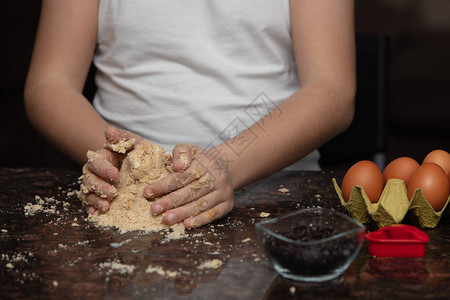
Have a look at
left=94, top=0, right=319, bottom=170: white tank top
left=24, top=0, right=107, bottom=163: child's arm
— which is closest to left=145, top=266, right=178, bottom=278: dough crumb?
left=24, top=0, right=107, bottom=163: child's arm

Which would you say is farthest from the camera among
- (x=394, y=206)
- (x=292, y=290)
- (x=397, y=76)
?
(x=397, y=76)

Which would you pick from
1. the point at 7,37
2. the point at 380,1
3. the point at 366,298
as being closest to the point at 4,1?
the point at 7,37

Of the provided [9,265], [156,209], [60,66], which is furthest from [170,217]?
[60,66]

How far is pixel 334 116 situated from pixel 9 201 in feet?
2.45

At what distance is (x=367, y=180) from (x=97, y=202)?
0.50m

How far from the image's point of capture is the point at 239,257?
0.83 metres

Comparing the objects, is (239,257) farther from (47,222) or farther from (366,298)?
(47,222)

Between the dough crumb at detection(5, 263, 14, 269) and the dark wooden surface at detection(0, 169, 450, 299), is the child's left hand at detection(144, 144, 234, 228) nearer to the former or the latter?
the dark wooden surface at detection(0, 169, 450, 299)

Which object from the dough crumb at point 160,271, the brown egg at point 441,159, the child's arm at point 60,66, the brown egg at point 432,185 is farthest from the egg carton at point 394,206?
the child's arm at point 60,66

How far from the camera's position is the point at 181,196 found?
1.02 metres

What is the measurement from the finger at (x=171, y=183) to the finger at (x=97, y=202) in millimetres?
79

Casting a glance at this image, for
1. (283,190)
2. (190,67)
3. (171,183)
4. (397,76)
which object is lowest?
(397,76)

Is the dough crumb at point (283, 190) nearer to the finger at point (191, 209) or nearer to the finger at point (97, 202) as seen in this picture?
the finger at point (191, 209)

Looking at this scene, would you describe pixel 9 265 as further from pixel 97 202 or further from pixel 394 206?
pixel 394 206
